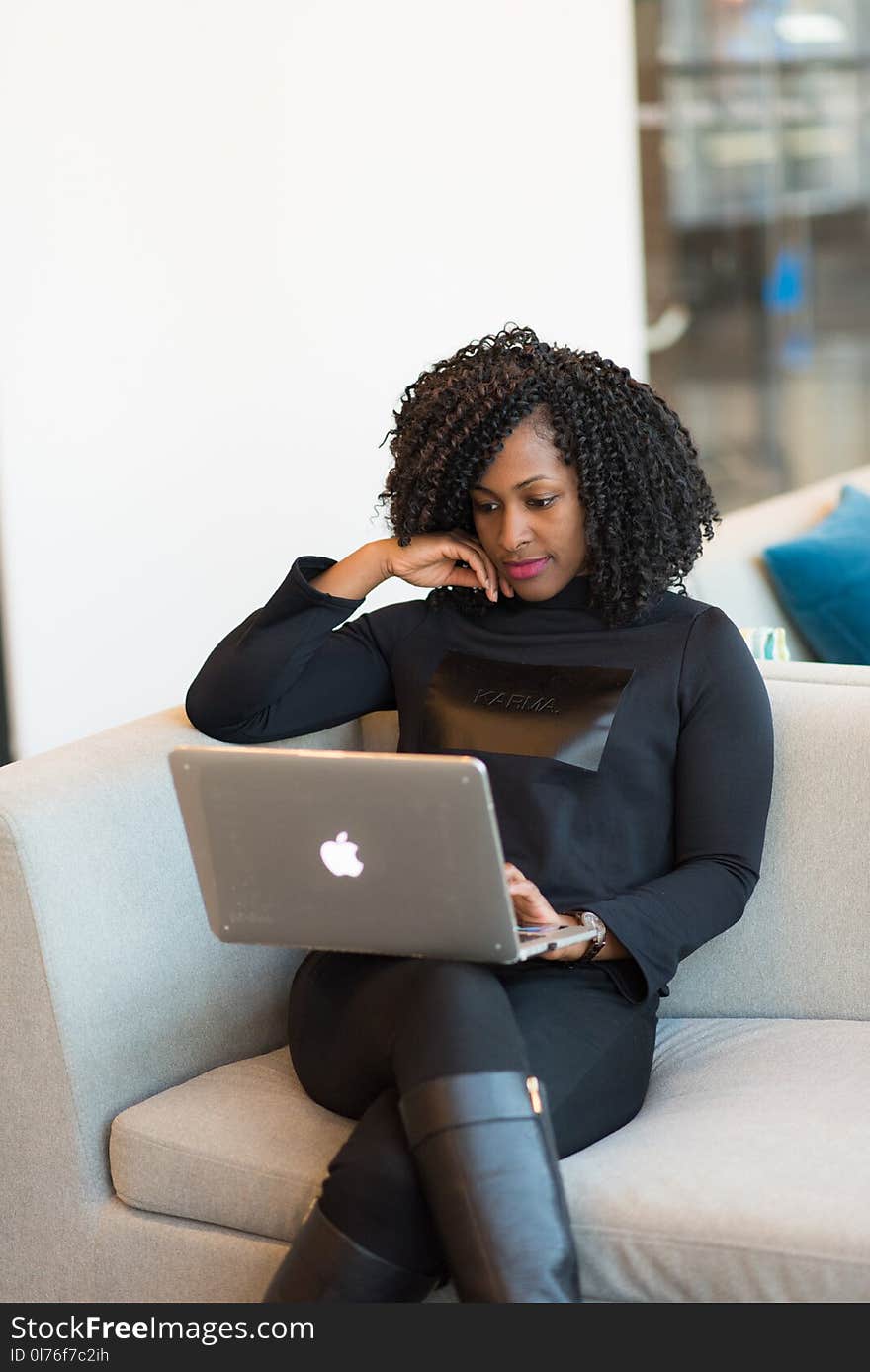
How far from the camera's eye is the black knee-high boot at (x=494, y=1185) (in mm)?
1414

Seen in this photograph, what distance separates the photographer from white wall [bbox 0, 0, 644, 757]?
2943 mm

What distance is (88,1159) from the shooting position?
5.95 ft

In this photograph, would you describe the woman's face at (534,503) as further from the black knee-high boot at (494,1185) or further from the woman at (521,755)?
the black knee-high boot at (494,1185)

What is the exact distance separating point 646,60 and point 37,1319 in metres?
4.88

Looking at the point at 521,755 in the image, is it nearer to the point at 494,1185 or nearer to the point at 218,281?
the point at 494,1185

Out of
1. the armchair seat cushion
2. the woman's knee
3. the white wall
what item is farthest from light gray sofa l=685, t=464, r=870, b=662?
the woman's knee

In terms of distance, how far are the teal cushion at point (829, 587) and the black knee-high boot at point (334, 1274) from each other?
1.84 metres

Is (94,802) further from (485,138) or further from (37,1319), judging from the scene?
(485,138)

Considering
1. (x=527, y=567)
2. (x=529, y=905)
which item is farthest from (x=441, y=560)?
(x=529, y=905)

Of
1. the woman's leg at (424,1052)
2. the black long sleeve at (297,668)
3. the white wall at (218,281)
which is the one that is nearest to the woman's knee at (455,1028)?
the woman's leg at (424,1052)

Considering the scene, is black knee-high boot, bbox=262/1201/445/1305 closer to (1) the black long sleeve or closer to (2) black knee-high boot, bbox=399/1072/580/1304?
(2) black knee-high boot, bbox=399/1072/580/1304

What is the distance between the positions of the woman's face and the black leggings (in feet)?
1.66

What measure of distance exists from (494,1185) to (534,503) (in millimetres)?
846

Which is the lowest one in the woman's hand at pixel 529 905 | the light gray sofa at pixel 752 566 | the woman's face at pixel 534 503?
the woman's hand at pixel 529 905
